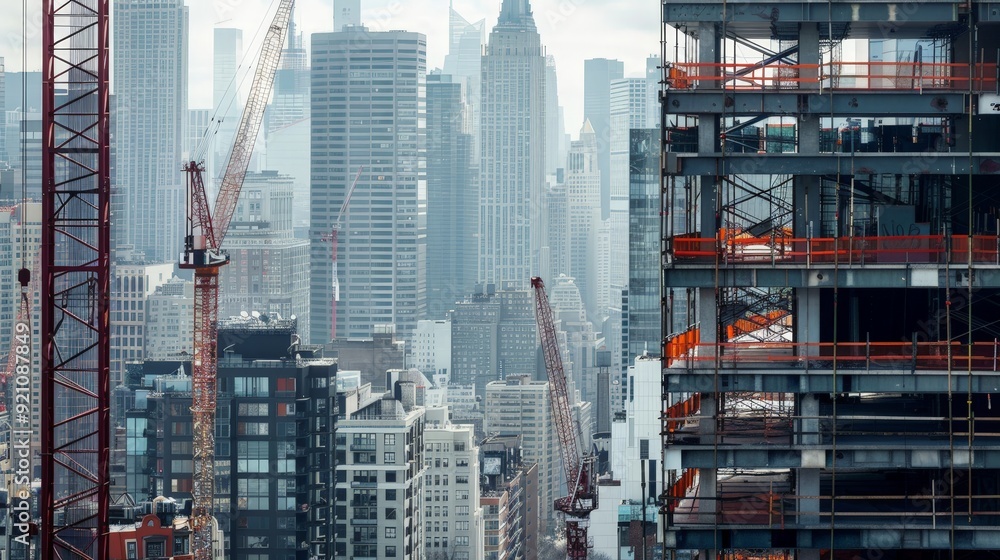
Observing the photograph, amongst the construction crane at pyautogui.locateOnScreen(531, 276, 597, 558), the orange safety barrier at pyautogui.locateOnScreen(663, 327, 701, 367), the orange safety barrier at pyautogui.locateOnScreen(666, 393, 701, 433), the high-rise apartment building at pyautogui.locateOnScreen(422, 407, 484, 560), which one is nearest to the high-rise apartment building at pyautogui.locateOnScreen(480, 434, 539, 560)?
the high-rise apartment building at pyautogui.locateOnScreen(422, 407, 484, 560)

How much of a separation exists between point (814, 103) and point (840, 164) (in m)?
1.41

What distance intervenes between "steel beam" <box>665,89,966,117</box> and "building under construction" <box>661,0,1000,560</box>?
38 mm

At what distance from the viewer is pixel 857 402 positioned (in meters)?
33.4

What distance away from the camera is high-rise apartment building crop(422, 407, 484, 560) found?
442 feet

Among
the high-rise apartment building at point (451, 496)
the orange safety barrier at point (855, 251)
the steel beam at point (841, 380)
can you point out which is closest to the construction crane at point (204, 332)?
the high-rise apartment building at point (451, 496)

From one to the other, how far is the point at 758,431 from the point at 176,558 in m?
53.2

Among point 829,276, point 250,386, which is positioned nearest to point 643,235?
point 250,386

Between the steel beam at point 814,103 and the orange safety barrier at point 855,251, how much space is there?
7.90 ft

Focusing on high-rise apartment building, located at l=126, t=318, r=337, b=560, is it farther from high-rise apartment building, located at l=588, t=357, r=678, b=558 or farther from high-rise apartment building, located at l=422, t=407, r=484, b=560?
high-rise apartment building, located at l=422, t=407, r=484, b=560

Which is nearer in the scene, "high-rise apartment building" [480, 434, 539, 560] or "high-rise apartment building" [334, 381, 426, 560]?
"high-rise apartment building" [334, 381, 426, 560]

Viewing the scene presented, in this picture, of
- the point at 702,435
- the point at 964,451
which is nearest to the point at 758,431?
A: the point at 702,435

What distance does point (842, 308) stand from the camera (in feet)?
107

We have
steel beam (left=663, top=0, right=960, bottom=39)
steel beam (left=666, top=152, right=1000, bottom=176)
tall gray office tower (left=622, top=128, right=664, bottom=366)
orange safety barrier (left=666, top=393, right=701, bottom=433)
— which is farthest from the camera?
tall gray office tower (left=622, top=128, right=664, bottom=366)

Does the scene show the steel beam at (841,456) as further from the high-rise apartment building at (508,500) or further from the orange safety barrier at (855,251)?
the high-rise apartment building at (508,500)
